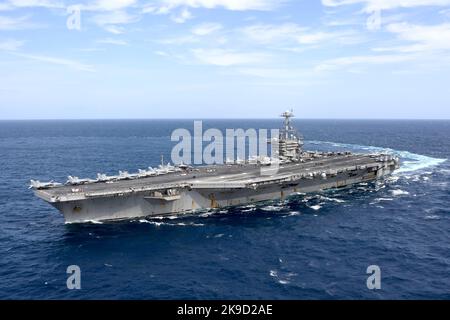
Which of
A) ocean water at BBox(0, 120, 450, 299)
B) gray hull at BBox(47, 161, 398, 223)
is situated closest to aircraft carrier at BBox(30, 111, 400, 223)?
gray hull at BBox(47, 161, 398, 223)

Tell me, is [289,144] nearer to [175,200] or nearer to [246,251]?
[175,200]

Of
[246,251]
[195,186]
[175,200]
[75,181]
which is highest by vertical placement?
[75,181]

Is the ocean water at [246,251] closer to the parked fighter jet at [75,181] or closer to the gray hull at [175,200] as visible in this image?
the gray hull at [175,200]

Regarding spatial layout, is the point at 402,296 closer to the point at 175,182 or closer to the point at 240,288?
the point at 240,288

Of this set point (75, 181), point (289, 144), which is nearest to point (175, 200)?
point (75, 181)

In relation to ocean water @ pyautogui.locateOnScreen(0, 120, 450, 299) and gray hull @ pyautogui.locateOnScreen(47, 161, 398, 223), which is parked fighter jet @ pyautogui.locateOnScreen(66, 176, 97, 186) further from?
gray hull @ pyautogui.locateOnScreen(47, 161, 398, 223)

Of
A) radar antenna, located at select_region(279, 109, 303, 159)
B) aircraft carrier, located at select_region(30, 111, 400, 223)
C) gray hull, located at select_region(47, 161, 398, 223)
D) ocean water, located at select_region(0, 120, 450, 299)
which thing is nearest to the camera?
ocean water, located at select_region(0, 120, 450, 299)

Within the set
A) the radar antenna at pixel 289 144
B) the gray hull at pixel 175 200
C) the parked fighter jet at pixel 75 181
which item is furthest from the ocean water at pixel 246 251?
the radar antenna at pixel 289 144

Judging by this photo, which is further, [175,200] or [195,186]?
[195,186]

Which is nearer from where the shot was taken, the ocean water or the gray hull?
the ocean water
